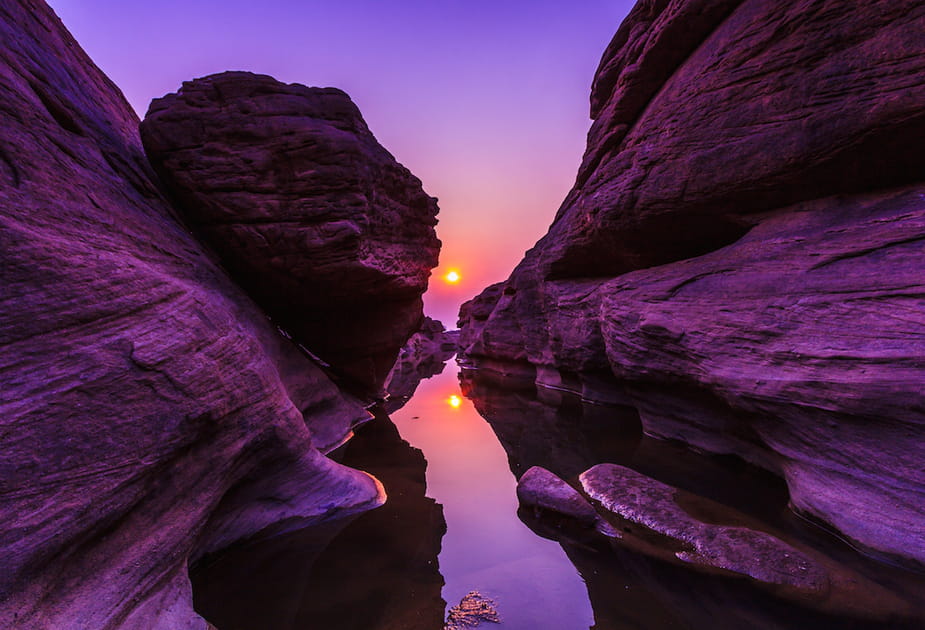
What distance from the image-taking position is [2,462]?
301 cm

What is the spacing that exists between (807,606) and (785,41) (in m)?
9.90

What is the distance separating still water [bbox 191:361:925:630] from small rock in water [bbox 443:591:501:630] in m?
0.09

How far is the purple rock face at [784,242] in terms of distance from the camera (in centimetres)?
567

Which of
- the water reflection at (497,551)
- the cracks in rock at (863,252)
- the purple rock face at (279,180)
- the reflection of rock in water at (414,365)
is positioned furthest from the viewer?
the reflection of rock in water at (414,365)

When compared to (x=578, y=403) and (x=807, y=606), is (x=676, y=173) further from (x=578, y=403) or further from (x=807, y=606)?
(x=578, y=403)

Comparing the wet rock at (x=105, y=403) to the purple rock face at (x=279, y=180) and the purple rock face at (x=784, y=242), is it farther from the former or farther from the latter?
the purple rock face at (x=784, y=242)

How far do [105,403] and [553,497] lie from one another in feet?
21.0

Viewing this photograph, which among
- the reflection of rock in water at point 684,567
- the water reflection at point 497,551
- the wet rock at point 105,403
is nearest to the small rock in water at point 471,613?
the water reflection at point 497,551

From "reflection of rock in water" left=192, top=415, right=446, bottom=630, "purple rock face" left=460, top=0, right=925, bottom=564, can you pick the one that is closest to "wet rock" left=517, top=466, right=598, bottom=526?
"reflection of rock in water" left=192, top=415, right=446, bottom=630

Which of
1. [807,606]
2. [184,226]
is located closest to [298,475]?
[184,226]

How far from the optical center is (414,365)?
1507 inches

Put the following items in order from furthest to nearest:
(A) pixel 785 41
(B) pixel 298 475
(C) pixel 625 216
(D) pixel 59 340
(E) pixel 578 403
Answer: (E) pixel 578 403 < (C) pixel 625 216 < (A) pixel 785 41 < (B) pixel 298 475 < (D) pixel 59 340

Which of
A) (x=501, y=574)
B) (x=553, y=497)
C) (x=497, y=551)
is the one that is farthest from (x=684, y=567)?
(x=497, y=551)

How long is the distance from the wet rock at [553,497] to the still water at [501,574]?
1.05 ft
